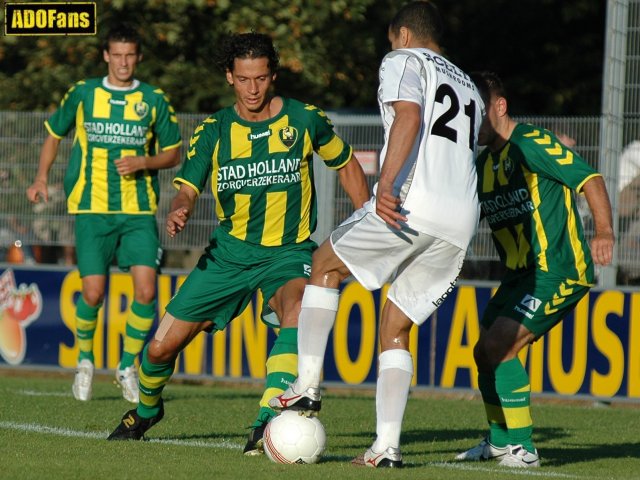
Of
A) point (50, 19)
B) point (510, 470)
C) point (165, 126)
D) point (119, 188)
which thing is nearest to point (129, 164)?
point (119, 188)

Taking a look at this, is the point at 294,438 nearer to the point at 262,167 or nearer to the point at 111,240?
the point at 262,167

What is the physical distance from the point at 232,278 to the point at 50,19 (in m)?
5.30

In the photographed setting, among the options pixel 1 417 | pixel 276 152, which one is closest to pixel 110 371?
pixel 1 417

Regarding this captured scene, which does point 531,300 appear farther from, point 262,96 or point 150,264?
point 150,264

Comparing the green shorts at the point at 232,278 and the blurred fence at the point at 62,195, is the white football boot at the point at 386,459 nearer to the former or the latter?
the green shorts at the point at 232,278

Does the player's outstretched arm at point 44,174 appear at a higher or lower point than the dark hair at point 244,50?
lower

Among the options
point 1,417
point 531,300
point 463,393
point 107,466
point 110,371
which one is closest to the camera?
point 107,466

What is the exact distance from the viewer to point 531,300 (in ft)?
24.7

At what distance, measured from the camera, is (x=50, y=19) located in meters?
12.1

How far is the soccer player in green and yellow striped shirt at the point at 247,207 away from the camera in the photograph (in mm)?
7508

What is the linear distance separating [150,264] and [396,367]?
422 cm

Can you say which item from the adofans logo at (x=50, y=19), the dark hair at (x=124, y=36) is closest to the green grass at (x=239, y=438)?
the dark hair at (x=124, y=36)

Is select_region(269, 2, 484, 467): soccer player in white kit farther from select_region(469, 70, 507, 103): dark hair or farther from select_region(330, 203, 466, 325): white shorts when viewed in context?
select_region(469, 70, 507, 103): dark hair

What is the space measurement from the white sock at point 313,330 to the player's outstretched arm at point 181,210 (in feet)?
2.42
